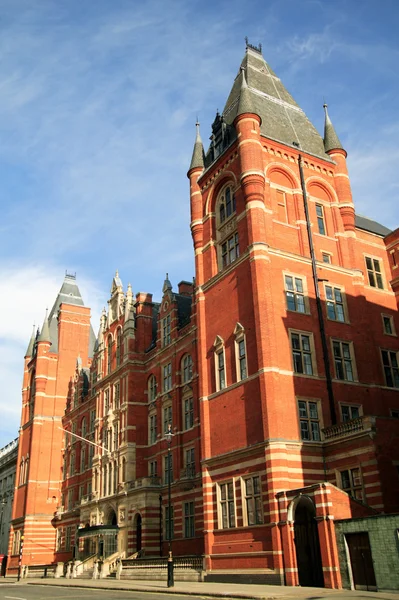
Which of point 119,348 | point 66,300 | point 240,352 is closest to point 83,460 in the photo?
point 119,348

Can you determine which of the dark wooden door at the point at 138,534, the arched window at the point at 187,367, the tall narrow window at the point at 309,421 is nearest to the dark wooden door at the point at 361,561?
the tall narrow window at the point at 309,421

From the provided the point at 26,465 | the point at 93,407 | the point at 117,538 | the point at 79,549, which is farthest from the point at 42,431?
the point at 117,538

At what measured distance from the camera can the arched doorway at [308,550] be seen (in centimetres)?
2669

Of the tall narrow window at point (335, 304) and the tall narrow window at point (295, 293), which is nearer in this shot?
the tall narrow window at point (295, 293)

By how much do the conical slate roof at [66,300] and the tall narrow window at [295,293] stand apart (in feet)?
156

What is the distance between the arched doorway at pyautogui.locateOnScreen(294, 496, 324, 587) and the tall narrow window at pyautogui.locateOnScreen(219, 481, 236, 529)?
5.19 meters

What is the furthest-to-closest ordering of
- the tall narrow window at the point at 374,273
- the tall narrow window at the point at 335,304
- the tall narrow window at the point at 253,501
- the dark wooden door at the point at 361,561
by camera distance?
1. the tall narrow window at the point at 374,273
2. the tall narrow window at the point at 335,304
3. the tall narrow window at the point at 253,501
4. the dark wooden door at the point at 361,561

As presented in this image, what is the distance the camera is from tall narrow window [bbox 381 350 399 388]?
36.8m

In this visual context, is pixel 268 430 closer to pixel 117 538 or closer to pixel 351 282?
pixel 351 282

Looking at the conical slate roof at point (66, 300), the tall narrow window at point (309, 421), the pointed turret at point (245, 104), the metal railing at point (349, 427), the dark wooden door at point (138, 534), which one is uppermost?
the conical slate roof at point (66, 300)

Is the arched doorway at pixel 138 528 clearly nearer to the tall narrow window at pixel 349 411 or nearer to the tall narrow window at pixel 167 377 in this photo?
the tall narrow window at pixel 167 377

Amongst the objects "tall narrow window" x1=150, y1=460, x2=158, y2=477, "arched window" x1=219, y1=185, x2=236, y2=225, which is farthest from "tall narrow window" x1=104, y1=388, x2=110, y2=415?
"arched window" x1=219, y1=185, x2=236, y2=225

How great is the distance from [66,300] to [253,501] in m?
54.7

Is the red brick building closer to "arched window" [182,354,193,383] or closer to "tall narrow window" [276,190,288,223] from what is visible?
"tall narrow window" [276,190,288,223]
